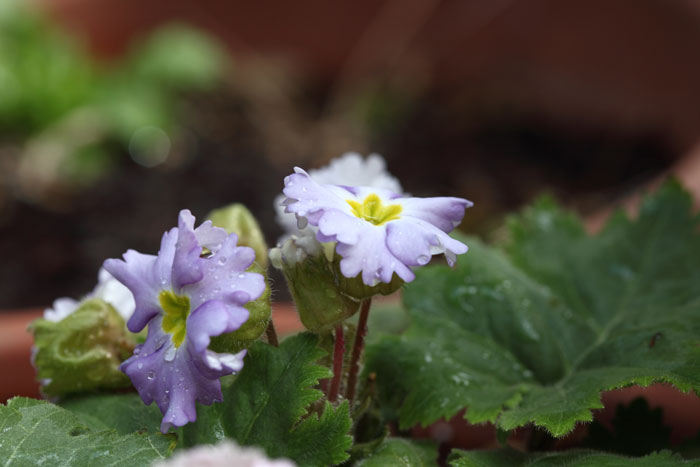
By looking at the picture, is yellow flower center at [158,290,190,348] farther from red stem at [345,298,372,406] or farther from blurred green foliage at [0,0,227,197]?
blurred green foliage at [0,0,227,197]

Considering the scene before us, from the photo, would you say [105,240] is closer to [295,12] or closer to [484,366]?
[295,12]

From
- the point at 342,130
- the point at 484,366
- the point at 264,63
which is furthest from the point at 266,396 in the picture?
the point at 264,63

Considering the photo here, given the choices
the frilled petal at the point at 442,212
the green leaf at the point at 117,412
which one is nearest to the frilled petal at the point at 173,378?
the green leaf at the point at 117,412

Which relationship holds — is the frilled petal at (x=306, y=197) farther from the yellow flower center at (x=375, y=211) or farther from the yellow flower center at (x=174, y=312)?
the yellow flower center at (x=174, y=312)

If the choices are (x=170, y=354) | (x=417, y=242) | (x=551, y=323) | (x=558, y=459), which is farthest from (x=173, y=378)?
(x=551, y=323)

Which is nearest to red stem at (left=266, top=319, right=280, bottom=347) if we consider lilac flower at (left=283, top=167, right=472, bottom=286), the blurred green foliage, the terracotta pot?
lilac flower at (left=283, top=167, right=472, bottom=286)
